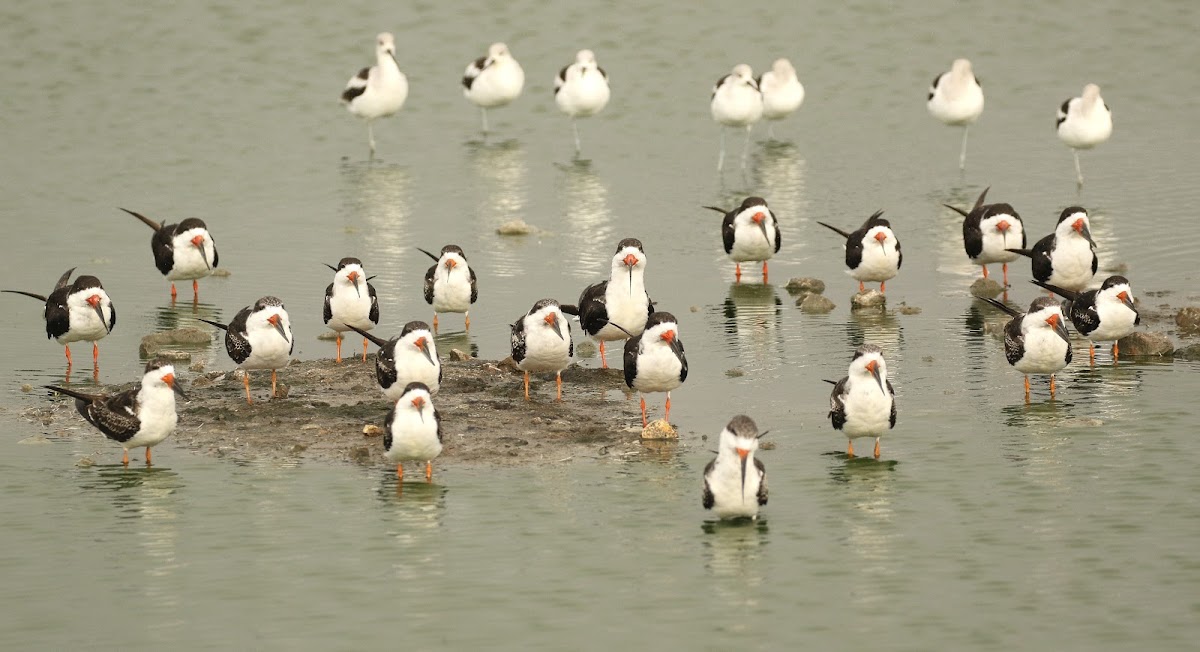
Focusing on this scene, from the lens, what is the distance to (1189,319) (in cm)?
2184

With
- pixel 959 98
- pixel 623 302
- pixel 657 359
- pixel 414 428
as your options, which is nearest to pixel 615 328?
pixel 623 302

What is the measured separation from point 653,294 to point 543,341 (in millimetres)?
6397

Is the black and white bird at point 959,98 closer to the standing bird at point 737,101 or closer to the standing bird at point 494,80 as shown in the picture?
the standing bird at point 737,101

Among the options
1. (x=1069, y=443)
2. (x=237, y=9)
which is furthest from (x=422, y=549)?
(x=237, y=9)

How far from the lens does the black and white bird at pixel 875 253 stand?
24203mm

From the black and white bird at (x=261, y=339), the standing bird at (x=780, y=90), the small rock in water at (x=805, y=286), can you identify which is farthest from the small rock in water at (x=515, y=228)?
the black and white bird at (x=261, y=339)

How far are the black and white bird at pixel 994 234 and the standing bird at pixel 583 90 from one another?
47.1 feet

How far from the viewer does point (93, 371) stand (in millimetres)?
21688

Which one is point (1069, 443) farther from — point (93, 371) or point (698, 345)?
point (93, 371)

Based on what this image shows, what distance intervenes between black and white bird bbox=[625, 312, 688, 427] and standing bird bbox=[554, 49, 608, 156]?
19.9 metres

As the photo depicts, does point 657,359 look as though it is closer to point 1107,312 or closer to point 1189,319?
point 1107,312

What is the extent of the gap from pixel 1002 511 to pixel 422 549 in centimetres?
533

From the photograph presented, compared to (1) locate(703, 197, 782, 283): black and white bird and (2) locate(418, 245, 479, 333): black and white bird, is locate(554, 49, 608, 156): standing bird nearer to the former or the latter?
(1) locate(703, 197, 782, 283): black and white bird

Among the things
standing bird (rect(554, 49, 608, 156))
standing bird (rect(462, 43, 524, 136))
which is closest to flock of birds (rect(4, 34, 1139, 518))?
standing bird (rect(554, 49, 608, 156))
